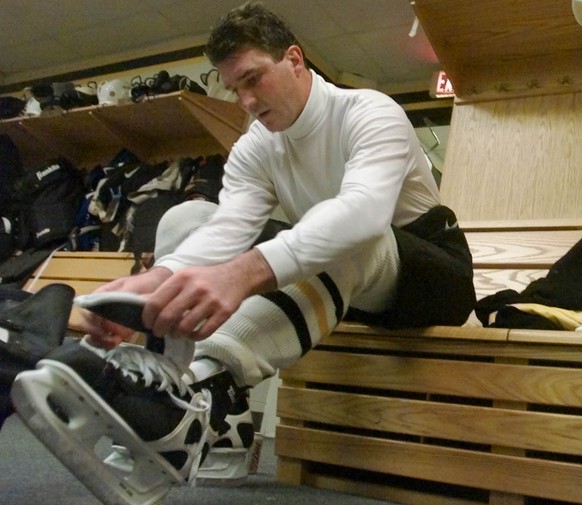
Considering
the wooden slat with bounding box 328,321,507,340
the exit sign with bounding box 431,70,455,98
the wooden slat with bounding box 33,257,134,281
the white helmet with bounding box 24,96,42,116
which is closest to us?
the wooden slat with bounding box 328,321,507,340

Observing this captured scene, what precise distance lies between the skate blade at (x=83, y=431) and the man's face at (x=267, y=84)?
23.2 inches

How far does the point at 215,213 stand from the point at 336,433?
42cm

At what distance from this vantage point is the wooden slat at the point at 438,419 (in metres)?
0.90

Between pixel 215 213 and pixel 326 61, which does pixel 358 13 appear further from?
pixel 215 213

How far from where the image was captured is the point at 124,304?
65 cm

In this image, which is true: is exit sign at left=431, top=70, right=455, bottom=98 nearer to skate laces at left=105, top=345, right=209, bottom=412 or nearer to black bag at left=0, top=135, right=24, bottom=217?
black bag at left=0, top=135, right=24, bottom=217

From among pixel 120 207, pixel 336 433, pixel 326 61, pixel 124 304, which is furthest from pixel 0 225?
pixel 124 304

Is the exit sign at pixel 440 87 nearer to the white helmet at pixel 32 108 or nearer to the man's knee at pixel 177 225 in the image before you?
the white helmet at pixel 32 108

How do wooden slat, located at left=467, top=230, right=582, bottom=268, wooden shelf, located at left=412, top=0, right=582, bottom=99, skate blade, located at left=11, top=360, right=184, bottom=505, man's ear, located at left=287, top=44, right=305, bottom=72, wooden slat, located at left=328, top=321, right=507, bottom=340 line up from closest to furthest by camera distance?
skate blade, located at left=11, top=360, right=184, bottom=505 < wooden slat, located at left=328, top=321, right=507, bottom=340 < man's ear, located at left=287, top=44, right=305, bottom=72 < wooden slat, located at left=467, top=230, right=582, bottom=268 < wooden shelf, located at left=412, top=0, right=582, bottom=99

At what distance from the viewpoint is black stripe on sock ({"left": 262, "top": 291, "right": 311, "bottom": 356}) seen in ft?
2.73

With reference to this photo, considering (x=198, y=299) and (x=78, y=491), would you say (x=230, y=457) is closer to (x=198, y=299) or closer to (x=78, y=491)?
(x=78, y=491)

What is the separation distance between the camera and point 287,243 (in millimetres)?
759

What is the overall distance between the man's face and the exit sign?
2.10 meters

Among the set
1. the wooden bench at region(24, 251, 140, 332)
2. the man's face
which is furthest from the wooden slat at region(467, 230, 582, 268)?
the wooden bench at region(24, 251, 140, 332)
